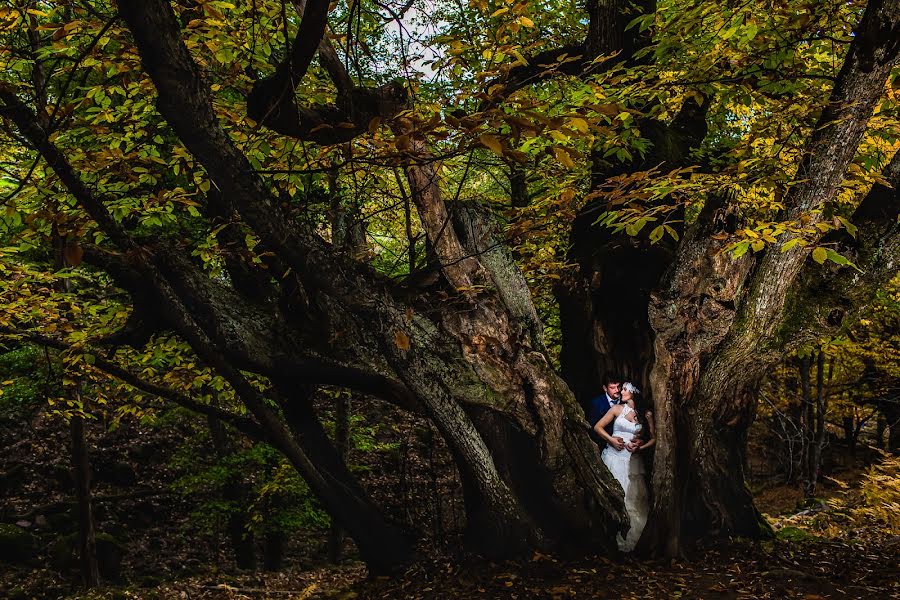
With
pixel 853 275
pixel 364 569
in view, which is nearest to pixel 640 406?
pixel 853 275

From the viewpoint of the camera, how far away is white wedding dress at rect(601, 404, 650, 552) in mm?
Answer: 5879

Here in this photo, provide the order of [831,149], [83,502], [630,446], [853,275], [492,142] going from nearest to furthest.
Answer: [492,142] → [831,149] → [853,275] → [630,446] → [83,502]

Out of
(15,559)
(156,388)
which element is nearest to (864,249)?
(156,388)

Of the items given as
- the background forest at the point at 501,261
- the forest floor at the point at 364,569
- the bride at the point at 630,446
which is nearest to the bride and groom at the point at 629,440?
the bride at the point at 630,446

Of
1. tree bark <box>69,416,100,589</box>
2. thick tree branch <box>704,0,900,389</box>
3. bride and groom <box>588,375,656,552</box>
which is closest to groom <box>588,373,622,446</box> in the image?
bride and groom <box>588,375,656,552</box>

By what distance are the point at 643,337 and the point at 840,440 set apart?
1686 cm

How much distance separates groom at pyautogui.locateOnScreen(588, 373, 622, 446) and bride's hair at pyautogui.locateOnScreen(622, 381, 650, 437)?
0.11m

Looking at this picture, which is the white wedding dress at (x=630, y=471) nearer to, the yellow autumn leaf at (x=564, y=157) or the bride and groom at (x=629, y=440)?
the bride and groom at (x=629, y=440)

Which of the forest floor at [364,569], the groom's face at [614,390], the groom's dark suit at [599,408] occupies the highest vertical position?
the groom's face at [614,390]

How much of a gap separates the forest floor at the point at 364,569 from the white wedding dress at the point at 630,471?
0.59 metres

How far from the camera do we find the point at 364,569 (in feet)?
28.5

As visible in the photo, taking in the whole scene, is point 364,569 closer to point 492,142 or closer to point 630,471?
point 630,471

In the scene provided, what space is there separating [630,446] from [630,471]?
308 millimetres

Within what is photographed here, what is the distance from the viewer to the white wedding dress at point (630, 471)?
19.3 ft
